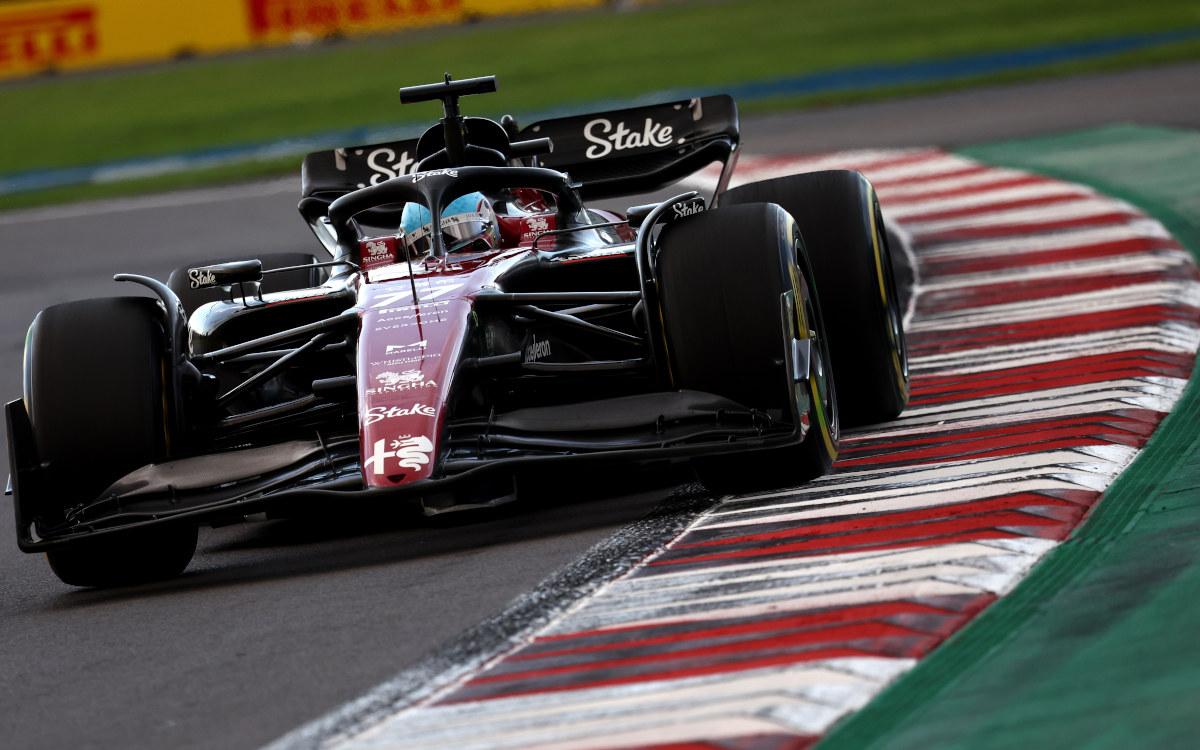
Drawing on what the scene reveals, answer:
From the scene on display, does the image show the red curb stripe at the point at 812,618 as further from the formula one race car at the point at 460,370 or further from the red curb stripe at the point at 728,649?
the formula one race car at the point at 460,370

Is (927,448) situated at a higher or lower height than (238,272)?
lower

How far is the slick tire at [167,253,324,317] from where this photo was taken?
8.34m

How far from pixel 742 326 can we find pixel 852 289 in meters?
1.15

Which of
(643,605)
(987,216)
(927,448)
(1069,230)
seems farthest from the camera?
(987,216)

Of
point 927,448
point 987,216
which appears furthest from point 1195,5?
point 927,448

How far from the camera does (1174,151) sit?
14.2 metres

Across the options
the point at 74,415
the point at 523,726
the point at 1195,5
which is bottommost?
the point at 523,726

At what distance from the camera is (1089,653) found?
4.25 meters

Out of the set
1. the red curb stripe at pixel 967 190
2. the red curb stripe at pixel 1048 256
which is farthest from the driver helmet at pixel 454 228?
the red curb stripe at pixel 967 190

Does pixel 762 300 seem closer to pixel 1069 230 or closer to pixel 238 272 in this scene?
pixel 238 272

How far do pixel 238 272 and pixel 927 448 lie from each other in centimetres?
236

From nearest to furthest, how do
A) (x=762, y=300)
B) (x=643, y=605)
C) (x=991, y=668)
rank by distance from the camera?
(x=991, y=668)
(x=643, y=605)
(x=762, y=300)

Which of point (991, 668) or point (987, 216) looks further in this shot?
point (987, 216)

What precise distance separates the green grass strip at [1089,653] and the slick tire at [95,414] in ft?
8.81
